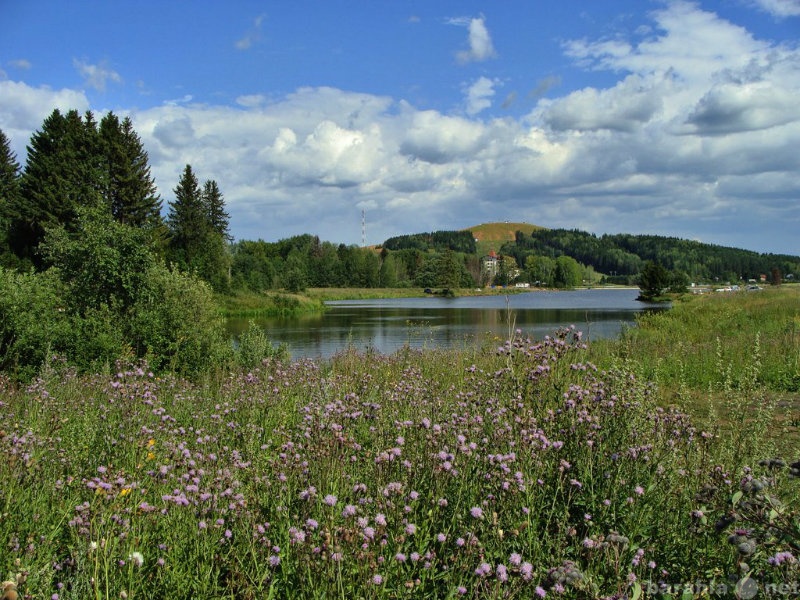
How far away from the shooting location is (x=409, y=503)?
284 cm

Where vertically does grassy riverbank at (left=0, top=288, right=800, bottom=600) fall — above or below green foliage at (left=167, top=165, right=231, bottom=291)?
below

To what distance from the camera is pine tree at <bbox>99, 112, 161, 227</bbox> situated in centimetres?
4262

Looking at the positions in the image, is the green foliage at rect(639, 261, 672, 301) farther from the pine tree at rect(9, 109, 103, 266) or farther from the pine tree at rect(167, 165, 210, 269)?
the pine tree at rect(9, 109, 103, 266)

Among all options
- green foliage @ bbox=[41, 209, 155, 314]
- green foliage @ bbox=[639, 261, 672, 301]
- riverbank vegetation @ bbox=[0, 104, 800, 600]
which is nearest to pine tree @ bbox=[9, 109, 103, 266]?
green foliage @ bbox=[41, 209, 155, 314]

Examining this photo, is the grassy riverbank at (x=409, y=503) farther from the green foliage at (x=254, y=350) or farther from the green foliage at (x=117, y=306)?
the green foliage at (x=254, y=350)

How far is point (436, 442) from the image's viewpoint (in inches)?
137

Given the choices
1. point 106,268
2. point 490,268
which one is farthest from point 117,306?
point 490,268

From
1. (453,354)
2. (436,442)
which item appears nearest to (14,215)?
(453,354)

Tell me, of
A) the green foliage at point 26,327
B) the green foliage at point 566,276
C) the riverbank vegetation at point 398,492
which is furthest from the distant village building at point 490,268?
the riverbank vegetation at point 398,492

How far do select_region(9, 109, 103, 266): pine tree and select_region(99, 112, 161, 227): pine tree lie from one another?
3.22 feet

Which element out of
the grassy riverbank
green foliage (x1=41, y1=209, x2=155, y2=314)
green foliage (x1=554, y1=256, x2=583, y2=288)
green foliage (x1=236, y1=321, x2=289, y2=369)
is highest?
green foliage (x1=554, y1=256, x2=583, y2=288)

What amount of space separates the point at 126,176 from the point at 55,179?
212 inches

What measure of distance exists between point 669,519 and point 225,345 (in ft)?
42.5

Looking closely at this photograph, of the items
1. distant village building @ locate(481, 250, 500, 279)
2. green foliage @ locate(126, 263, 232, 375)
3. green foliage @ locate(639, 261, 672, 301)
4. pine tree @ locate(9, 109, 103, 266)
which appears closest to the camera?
green foliage @ locate(126, 263, 232, 375)
